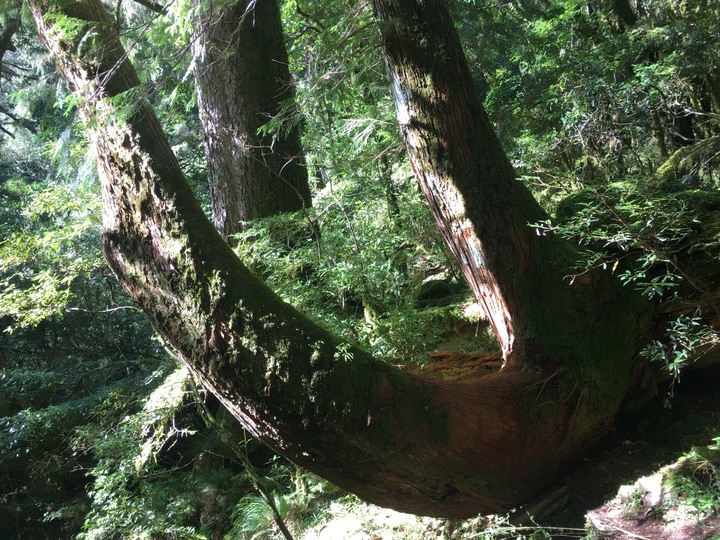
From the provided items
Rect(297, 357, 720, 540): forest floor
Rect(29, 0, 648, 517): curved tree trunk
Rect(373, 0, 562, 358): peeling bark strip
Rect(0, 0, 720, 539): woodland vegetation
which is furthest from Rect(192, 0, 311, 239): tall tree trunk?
Rect(297, 357, 720, 540): forest floor

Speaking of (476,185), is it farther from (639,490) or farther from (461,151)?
(639,490)

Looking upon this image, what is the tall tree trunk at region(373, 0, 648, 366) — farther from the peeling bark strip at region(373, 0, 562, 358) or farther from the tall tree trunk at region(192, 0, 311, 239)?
the tall tree trunk at region(192, 0, 311, 239)

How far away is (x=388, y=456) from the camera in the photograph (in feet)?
10.2

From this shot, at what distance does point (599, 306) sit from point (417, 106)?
6.16ft

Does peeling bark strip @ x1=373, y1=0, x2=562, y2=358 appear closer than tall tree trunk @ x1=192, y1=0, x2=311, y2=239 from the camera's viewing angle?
Yes

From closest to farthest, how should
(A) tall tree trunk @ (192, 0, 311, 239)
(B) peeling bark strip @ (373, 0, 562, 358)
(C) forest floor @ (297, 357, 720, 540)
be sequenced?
(C) forest floor @ (297, 357, 720, 540)
(B) peeling bark strip @ (373, 0, 562, 358)
(A) tall tree trunk @ (192, 0, 311, 239)

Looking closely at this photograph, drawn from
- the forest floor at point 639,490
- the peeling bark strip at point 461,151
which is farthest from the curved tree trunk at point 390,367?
the forest floor at point 639,490

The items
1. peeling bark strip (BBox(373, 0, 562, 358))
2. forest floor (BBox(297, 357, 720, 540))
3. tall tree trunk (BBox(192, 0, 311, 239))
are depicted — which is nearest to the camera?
forest floor (BBox(297, 357, 720, 540))

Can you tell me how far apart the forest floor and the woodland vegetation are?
6.4 inches

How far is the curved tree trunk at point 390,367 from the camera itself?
9.98 feet

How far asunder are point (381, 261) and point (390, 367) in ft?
4.80

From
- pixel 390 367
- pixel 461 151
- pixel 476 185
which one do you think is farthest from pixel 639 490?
pixel 461 151

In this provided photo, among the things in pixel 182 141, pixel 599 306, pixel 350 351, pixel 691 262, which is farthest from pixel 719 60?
pixel 182 141

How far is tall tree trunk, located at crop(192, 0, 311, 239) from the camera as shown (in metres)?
5.84
